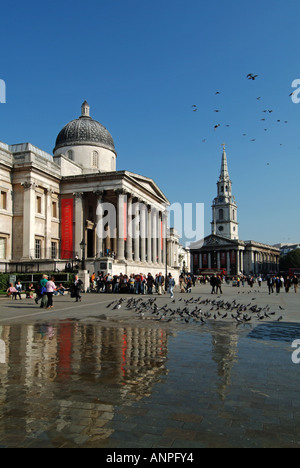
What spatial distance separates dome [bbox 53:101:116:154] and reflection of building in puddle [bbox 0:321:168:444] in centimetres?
4092

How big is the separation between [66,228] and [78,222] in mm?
1545

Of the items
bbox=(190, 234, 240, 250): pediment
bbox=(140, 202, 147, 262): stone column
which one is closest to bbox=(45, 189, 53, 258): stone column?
bbox=(140, 202, 147, 262): stone column

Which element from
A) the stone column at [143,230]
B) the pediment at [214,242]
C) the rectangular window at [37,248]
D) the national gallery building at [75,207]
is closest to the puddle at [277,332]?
the national gallery building at [75,207]

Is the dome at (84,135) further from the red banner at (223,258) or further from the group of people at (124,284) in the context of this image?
the red banner at (223,258)

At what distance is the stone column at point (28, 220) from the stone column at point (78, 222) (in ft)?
17.2

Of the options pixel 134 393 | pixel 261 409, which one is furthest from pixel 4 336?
pixel 261 409

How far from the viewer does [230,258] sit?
5246 inches

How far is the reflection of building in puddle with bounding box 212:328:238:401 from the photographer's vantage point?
218 inches

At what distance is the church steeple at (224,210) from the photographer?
14225 cm

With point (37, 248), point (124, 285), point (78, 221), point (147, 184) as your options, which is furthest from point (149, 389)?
point (147, 184)

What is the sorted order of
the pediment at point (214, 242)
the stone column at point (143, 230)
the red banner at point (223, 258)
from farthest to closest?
the red banner at point (223, 258) → the pediment at point (214, 242) → the stone column at point (143, 230)

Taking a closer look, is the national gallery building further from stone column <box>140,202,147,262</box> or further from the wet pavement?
the wet pavement
